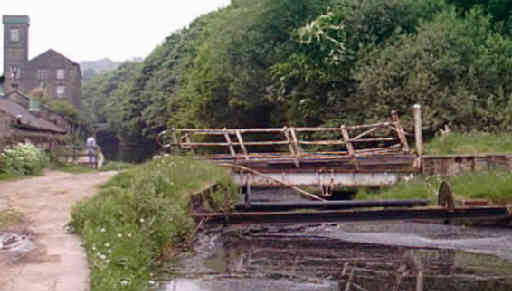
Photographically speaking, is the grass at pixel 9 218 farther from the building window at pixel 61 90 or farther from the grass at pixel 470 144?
the building window at pixel 61 90

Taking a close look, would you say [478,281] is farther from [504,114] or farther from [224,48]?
[224,48]

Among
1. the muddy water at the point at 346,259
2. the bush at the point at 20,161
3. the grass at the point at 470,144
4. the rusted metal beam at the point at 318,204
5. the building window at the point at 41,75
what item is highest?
the building window at the point at 41,75

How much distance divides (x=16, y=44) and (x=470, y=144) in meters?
69.2

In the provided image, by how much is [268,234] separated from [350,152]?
4.97 m

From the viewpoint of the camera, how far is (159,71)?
200ft

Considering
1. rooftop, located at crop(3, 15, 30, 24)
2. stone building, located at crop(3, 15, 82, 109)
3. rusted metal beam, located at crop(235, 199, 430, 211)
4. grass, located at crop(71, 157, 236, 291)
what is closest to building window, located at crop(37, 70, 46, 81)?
stone building, located at crop(3, 15, 82, 109)

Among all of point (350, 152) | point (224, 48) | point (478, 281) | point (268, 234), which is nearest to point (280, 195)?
point (350, 152)

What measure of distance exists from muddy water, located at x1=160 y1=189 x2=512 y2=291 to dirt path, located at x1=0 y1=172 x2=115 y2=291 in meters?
1.27

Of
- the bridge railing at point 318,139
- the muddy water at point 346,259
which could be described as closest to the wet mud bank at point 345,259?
the muddy water at point 346,259

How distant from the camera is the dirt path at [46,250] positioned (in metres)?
6.21

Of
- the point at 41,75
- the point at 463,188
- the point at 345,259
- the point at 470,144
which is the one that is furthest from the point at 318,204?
the point at 41,75

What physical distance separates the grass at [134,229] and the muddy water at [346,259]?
Answer: 393 millimetres

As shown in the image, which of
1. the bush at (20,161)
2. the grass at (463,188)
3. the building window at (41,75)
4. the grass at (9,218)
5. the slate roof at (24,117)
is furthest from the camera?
the building window at (41,75)

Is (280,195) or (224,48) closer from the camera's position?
(280,195)
